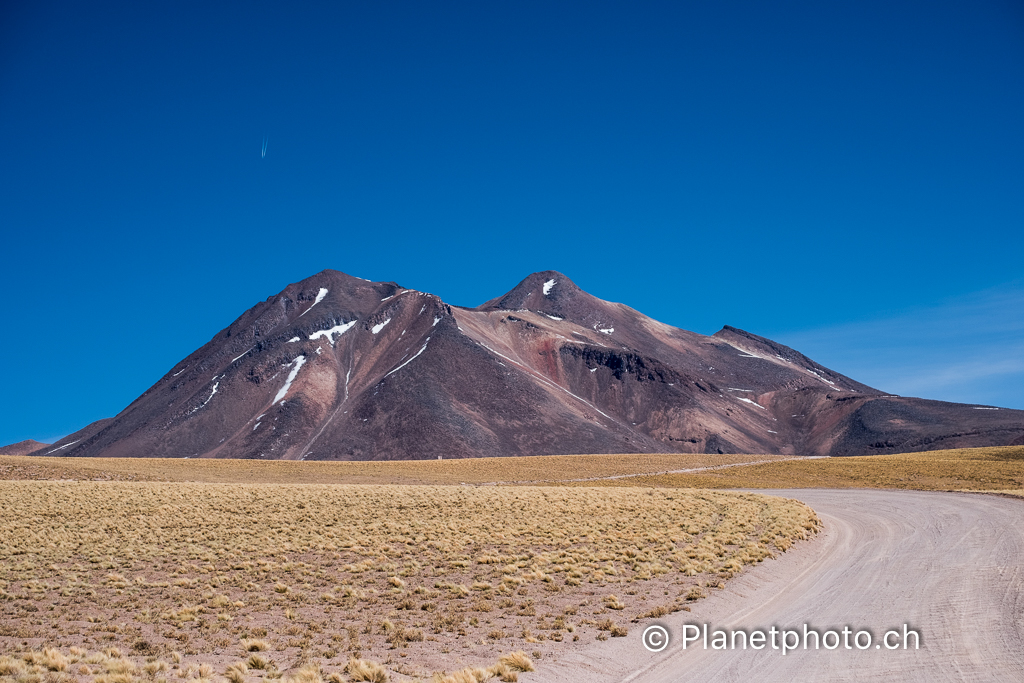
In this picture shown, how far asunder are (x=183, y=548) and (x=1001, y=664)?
2484 cm

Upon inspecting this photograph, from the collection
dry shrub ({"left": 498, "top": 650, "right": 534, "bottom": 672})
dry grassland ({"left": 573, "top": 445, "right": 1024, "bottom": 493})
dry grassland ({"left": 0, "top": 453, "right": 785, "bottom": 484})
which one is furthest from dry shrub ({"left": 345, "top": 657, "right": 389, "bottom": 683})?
dry grassland ({"left": 0, "top": 453, "right": 785, "bottom": 484})

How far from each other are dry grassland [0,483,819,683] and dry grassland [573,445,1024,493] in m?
24.4

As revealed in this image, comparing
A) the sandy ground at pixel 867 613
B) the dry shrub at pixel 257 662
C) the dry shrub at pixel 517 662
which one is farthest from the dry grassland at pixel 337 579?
the sandy ground at pixel 867 613

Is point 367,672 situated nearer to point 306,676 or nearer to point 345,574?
Result: point 306,676

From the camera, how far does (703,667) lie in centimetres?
1187

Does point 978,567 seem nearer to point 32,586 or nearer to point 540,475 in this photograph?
point 32,586

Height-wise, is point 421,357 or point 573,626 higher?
point 421,357

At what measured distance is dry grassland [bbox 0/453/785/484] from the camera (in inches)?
2315

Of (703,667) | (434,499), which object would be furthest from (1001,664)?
(434,499)

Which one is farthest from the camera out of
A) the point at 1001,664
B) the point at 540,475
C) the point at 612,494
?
the point at 540,475

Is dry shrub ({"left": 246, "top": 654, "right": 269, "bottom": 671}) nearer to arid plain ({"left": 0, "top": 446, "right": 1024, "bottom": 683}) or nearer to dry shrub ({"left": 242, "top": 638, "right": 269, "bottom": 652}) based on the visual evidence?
arid plain ({"left": 0, "top": 446, "right": 1024, "bottom": 683})

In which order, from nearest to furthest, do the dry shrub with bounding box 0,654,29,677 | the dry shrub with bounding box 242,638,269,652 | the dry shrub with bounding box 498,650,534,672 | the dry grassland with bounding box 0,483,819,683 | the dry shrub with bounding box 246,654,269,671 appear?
1. the dry shrub with bounding box 0,654,29,677
2. the dry shrub with bounding box 498,650,534,672
3. the dry shrub with bounding box 246,654,269,671
4. the dry grassland with bounding box 0,483,819,683
5. the dry shrub with bounding box 242,638,269,652

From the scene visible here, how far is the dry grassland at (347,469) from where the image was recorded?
58812mm

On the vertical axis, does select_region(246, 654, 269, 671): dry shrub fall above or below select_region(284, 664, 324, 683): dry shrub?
below
